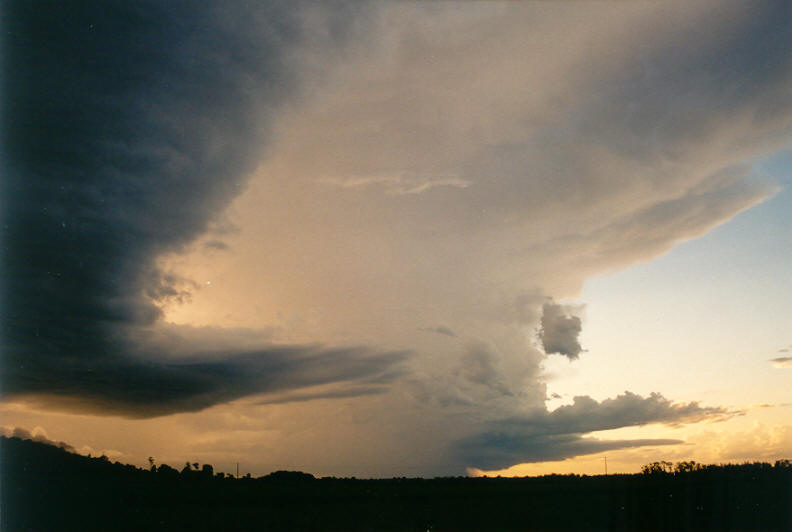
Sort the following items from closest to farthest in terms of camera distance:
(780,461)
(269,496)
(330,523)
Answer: (330,523) → (269,496) → (780,461)

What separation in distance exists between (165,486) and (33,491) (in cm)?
1139

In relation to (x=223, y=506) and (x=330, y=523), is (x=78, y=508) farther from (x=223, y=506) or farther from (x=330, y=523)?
(x=330, y=523)

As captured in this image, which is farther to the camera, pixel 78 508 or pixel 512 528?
pixel 78 508

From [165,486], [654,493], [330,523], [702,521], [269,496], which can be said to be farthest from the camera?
[165,486]

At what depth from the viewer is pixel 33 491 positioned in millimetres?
46250

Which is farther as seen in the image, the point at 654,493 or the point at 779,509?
the point at 654,493

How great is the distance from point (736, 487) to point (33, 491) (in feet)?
182

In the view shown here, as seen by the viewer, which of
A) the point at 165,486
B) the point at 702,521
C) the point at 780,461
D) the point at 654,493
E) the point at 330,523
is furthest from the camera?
the point at 780,461

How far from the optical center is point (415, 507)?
37.1m

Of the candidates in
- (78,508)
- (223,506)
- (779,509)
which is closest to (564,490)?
(779,509)

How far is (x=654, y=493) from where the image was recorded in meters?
37.2

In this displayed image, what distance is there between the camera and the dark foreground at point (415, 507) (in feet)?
108

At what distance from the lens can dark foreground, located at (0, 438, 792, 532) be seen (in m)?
32.9

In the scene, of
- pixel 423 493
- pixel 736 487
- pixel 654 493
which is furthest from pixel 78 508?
pixel 736 487
